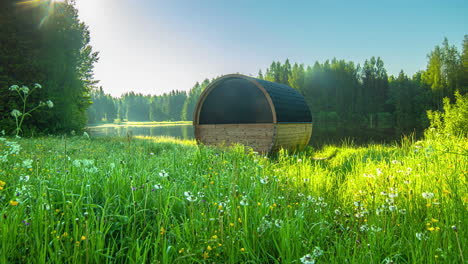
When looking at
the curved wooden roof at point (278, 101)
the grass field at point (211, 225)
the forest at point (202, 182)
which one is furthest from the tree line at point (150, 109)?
the grass field at point (211, 225)

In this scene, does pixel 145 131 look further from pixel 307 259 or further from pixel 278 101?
pixel 307 259

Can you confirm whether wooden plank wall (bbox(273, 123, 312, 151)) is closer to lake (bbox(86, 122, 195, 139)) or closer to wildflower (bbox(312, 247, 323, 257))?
lake (bbox(86, 122, 195, 139))

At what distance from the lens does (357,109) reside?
60.5m

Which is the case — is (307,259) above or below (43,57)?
below

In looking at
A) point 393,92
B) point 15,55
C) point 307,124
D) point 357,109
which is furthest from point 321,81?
point 15,55

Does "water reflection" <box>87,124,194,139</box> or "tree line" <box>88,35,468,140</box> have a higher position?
"tree line" <box>88,35,468,140</box>

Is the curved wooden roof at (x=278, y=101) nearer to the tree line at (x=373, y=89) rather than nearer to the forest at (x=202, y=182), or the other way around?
the forest at (x=202, y=182)

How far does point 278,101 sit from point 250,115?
4.62ft

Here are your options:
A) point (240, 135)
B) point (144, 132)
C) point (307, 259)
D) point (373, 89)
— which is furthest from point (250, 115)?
point (373, 89)

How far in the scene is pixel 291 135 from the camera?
11.3m

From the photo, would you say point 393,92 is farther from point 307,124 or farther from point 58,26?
point 58,26

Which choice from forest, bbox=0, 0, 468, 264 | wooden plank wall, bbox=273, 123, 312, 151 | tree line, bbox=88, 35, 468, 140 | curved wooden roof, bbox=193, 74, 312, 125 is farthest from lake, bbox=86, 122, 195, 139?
tree line, bbox=88, 35, 468, 140

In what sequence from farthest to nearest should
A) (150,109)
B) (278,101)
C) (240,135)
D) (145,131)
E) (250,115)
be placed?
(150,109) → (145,131) → (250,115) → (240,135) → (278,101)

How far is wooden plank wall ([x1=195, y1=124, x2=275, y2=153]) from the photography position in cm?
1030
